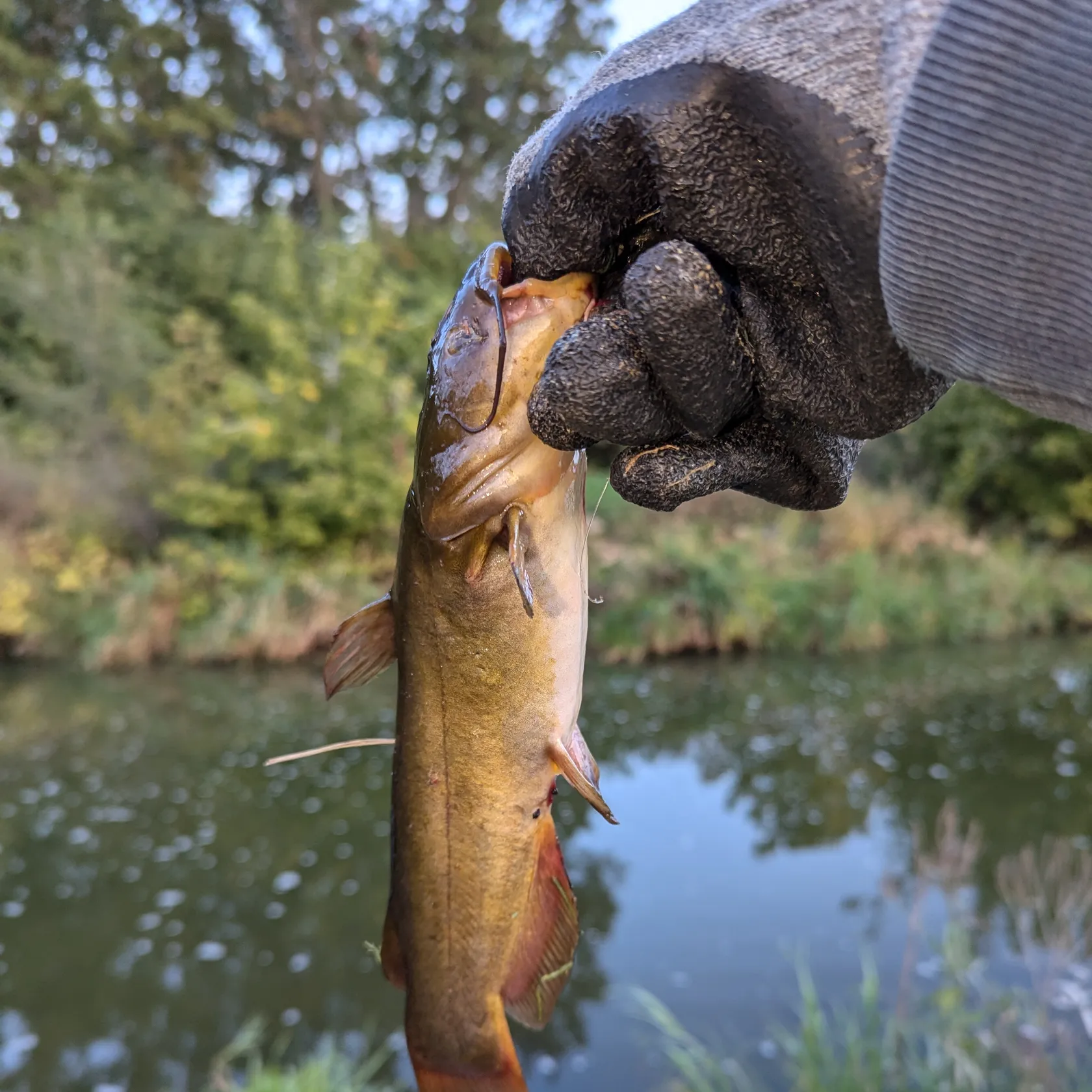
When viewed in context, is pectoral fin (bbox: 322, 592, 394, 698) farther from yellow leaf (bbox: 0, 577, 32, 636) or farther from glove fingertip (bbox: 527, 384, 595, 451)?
yellow leaf (bbox: 0, 577, 32, 636)

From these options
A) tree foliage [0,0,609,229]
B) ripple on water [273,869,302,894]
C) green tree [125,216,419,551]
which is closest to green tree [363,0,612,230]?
tree foliage [0,0,609,229]

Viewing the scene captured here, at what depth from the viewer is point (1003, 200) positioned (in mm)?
946

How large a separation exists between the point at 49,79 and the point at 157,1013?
20.5 meters

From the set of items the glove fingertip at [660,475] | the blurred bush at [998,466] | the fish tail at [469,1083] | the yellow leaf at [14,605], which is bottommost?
the blurred bush at [998,466]

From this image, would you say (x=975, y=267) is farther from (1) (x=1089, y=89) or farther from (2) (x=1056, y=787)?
(2) (x=1056, y=787)

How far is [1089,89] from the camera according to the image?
0.87 m

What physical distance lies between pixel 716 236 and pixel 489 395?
1.45 ft

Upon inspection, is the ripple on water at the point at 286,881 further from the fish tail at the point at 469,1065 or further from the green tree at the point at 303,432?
the green tree at the point at 303,432

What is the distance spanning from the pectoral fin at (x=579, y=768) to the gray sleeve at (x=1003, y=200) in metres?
0.90

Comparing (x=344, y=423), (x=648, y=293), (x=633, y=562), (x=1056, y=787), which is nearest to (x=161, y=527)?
(x=344, y=423)

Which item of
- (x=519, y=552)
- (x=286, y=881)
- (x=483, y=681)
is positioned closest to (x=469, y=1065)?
(x=483, y=681)

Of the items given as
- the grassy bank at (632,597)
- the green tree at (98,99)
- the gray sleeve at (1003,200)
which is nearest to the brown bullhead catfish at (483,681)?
the gray sleeve at (1003,200)

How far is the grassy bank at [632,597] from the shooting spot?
10.5m

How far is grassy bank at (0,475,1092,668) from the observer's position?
10.5 meters
